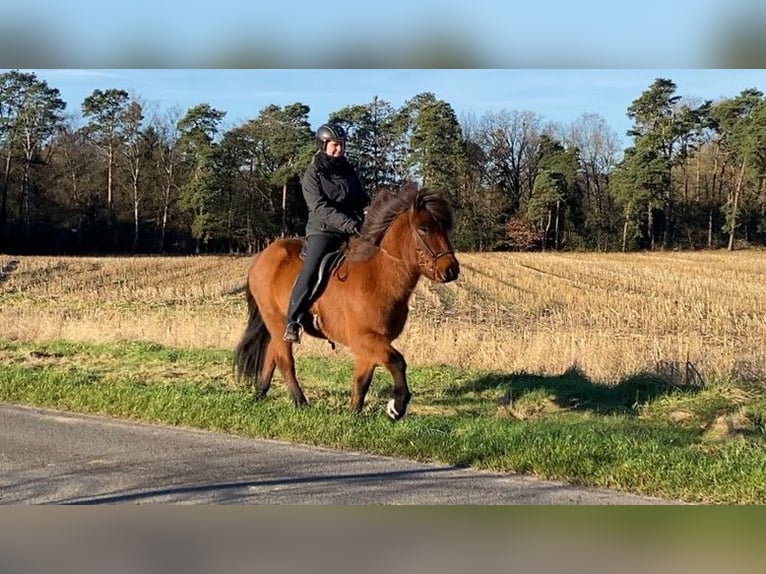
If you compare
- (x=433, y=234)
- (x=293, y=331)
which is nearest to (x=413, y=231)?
(x=433, y=234)

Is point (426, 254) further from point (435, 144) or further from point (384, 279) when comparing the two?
point (435, 144)

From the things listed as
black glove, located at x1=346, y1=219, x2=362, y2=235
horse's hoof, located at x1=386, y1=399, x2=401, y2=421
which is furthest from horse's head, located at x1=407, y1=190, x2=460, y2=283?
horse's hoof, located at x1=386, y1=399, x2=401, y2=421

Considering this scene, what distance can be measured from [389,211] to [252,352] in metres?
2.90

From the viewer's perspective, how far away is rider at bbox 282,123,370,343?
8414mm

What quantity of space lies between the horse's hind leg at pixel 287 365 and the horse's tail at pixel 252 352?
1.21ft

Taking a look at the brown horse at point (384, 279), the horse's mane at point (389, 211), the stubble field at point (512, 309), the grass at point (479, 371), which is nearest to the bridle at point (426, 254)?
the brown horse at point (384, 279)

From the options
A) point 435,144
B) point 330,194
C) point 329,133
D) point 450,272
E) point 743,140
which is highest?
point 743,140

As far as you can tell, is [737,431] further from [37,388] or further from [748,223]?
[748,223]

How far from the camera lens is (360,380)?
8.32 m

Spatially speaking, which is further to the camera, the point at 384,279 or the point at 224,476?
the point at 384,279

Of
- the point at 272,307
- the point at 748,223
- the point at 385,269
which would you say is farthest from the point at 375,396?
the point at 748,223

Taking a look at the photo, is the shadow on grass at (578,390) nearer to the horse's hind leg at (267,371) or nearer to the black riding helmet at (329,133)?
the horse's hind leg at (267,371)

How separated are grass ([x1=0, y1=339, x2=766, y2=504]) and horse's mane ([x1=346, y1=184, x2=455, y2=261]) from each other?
1726 millimetres

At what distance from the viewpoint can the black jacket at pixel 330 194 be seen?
8.44 m
